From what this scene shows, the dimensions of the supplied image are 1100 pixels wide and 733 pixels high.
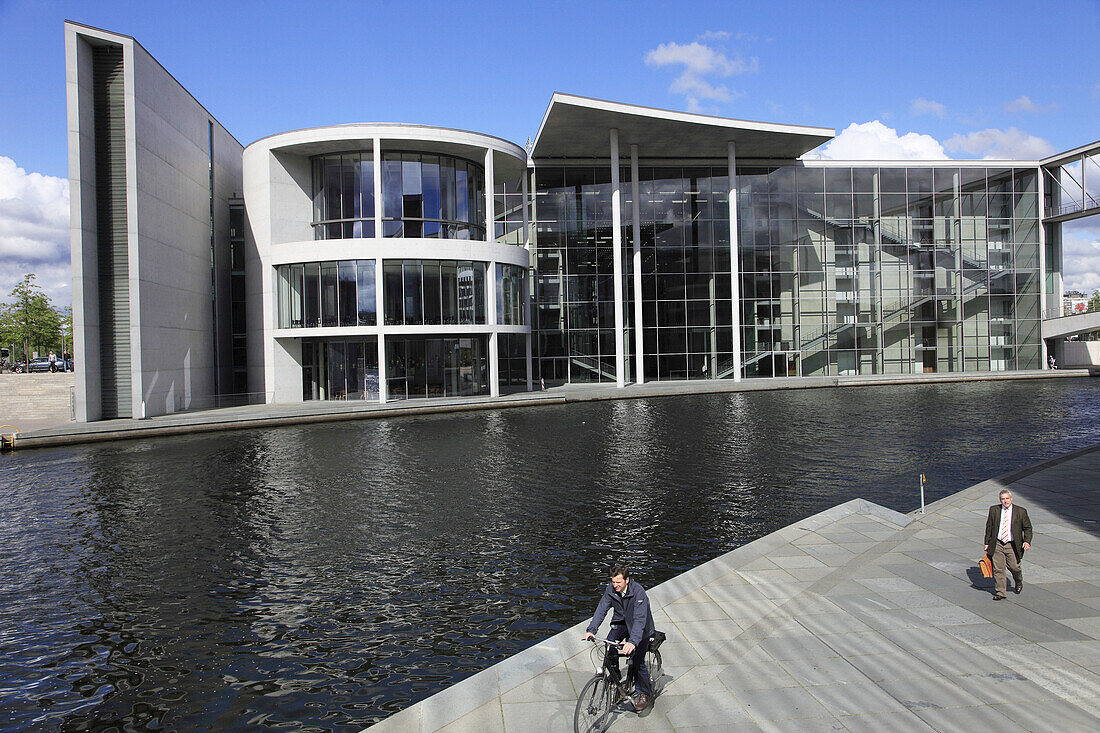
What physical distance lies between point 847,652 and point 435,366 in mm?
33148

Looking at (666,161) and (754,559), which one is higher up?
(666,161)

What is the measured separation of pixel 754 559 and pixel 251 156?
37117 millimetres

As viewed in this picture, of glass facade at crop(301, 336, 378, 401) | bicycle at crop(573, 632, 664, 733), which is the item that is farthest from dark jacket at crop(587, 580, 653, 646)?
glass facade at crop(301, 336, 378, 401)

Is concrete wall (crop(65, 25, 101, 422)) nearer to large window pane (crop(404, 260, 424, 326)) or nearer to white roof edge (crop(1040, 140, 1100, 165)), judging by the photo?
large window pane (crop(404, 260, 424, 326))

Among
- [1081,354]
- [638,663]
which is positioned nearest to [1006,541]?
[638,663]

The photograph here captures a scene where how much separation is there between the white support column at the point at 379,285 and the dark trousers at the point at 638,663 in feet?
100

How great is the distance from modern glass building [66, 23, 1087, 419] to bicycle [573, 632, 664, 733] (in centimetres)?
3042

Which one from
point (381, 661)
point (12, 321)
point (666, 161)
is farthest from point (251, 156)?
point (12, 321)

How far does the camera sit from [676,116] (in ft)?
134

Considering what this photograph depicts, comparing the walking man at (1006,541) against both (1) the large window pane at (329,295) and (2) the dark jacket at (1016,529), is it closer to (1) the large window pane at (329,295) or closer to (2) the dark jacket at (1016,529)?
(2) the dark jacket at (1016,529)

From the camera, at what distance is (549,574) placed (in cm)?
1105

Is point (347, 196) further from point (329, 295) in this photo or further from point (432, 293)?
point (432, 293)

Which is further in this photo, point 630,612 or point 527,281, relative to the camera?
point 527,281

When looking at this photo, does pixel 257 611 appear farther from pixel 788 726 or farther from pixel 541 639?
pixel 788 726
